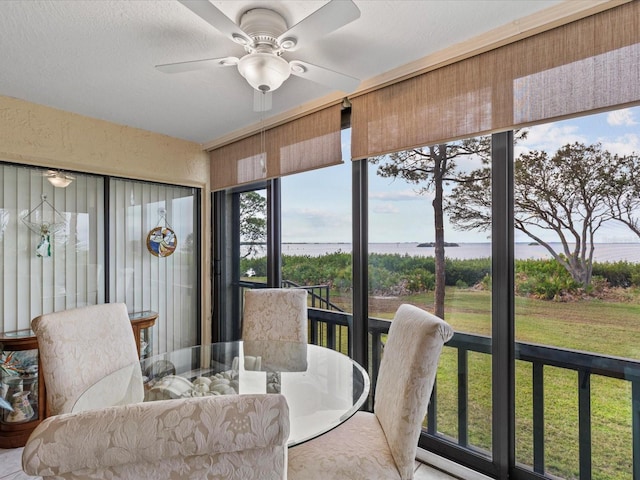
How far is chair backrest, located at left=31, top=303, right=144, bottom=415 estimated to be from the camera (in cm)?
172

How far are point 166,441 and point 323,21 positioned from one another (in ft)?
4.55

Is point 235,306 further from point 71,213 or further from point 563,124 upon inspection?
point 563,124

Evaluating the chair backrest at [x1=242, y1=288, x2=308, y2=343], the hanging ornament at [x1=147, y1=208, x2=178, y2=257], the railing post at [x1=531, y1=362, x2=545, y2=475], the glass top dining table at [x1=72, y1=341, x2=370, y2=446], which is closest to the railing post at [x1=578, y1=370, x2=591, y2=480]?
the railing post at [x1=531, y1=362, x2=545, y2=475]

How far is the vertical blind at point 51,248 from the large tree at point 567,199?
334cm

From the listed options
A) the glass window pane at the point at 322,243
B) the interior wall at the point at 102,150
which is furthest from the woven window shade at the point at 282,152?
the interior wall at the point at 102,150

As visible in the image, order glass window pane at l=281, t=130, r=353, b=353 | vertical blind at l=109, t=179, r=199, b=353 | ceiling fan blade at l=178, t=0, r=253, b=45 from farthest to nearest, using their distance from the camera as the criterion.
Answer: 1. vertical blind at l=109, t=179, r=199, b=353
2. glass window pane at l=281, t=130, r=353, b=353
3. ceiling fan blade at l=178, t=0, r=253, b=45

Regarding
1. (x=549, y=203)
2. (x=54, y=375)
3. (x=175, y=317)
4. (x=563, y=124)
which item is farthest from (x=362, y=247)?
(x=175, y=317)

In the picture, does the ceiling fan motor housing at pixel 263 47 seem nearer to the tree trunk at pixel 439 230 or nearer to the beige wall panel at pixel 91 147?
the tree trunk at pixel 439 230

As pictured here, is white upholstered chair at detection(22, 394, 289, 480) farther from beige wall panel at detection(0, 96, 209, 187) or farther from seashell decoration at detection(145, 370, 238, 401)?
beige wall panel at detection(0, 96, 209, 187)

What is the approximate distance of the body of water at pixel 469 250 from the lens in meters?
1.67

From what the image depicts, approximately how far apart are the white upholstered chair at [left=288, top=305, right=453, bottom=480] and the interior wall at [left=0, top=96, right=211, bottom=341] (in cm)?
275

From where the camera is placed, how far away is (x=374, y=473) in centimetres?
138

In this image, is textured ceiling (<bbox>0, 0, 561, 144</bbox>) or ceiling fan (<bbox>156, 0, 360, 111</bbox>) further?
textured ceiling (<bbox>0, 0, 561, 144</bbox>)

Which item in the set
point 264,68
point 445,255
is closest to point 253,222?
point 445,255
